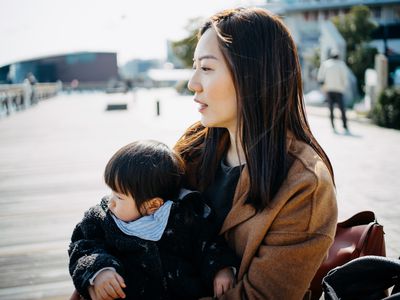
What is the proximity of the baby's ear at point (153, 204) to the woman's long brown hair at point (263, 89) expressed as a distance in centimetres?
36

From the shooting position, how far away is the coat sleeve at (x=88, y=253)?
5.40 feet

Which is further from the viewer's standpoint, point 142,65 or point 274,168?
point 142,65

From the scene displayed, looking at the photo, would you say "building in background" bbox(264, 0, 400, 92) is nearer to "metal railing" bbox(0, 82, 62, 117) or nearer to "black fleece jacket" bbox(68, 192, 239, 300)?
"metal railing" bbox(0, 82, 62, 117)

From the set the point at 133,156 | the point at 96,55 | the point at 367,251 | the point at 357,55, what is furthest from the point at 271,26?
the point at 96,55

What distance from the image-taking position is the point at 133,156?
1.77 metres

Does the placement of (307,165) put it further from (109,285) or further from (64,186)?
(64,186)

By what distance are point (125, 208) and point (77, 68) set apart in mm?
71037

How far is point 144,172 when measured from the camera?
5.68ft

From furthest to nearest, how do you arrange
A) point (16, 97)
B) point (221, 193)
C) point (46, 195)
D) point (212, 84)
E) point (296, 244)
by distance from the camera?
point (16, 97) → point (46, 195) → point (221, 193) → point (212, 84) → point (296, 244)

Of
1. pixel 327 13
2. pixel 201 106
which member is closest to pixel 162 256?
pixel 201 106

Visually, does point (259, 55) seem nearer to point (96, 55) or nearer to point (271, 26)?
point (271, 26)

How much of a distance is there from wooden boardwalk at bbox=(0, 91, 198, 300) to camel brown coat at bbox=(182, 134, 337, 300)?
1.80 m

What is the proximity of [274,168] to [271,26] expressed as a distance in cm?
50

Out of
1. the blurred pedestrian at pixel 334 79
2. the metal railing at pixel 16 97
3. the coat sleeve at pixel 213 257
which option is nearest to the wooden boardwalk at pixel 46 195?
the coat sleeve at pixel 213 257
